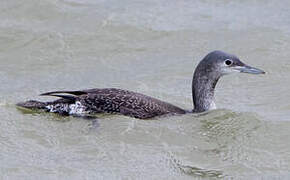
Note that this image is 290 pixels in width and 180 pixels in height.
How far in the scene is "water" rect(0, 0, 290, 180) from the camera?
9.95 meters

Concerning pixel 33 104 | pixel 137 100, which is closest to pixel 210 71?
pixel 137 100

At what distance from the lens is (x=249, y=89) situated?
13.2 meters

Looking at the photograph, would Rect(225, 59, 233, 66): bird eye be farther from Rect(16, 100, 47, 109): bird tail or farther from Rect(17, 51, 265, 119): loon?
Rect(16, 100, 47, 109): bird tail

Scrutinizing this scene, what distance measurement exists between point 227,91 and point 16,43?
3.69 m

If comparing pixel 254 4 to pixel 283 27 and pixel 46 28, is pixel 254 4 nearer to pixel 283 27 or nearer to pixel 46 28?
pixel 283 27

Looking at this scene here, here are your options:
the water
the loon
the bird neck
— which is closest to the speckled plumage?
the loon

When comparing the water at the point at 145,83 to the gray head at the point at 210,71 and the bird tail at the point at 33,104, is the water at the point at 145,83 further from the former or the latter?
the gray head at the point at 210,71

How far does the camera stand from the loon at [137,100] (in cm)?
1132

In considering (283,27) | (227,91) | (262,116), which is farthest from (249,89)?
(283,27)

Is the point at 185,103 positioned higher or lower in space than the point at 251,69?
lower

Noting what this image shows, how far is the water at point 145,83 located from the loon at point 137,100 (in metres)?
0.14

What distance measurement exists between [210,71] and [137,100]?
3.54ft

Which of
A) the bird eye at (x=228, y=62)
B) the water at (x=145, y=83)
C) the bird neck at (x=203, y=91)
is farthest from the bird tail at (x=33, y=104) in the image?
the bird eye at (x=228, y=62)

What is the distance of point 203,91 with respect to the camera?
39.1ft
